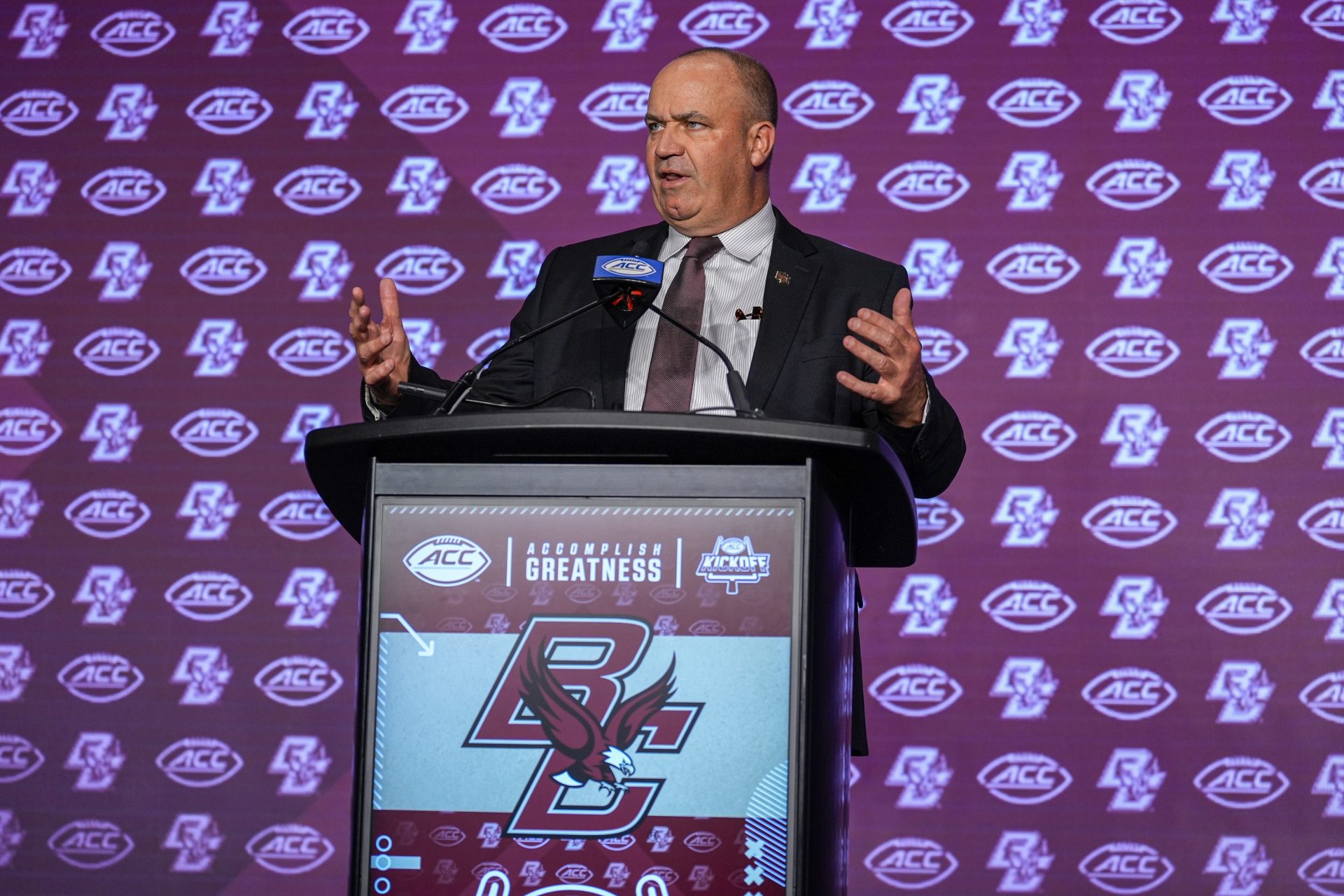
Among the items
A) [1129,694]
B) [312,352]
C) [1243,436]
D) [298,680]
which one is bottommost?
[298,680]

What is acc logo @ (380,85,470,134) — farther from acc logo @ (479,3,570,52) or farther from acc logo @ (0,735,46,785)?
acc logo @ (0,735,46,785)

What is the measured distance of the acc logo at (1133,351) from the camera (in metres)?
3.75

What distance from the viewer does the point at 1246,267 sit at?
3.77 metres

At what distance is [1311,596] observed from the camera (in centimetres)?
363

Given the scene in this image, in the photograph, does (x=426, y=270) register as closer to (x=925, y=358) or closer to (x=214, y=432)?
(x=214, y=432)

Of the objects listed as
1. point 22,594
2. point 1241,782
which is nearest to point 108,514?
point 22,594

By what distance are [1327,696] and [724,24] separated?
8.27 ft

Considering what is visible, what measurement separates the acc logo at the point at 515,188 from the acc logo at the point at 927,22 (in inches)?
43.4

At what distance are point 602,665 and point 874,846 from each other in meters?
2.65

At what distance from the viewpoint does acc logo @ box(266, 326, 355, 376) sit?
4.01 meters

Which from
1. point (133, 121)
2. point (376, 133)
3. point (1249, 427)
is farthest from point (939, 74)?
point (133, 121)

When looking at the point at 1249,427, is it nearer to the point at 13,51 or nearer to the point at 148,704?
the point at 148,704

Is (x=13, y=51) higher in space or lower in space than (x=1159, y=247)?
higher

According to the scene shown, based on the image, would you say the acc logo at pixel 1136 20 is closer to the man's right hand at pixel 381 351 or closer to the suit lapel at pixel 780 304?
the suit lapel at pixel 780 304
